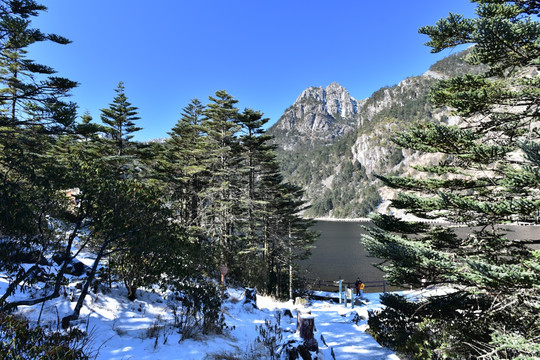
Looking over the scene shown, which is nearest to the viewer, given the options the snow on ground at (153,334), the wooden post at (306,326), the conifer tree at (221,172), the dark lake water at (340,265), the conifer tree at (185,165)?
the snow on ground at (153,334)

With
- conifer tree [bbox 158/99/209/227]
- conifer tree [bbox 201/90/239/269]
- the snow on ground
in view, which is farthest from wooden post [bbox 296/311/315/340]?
conifer tree [bbox 158/99/209/227]

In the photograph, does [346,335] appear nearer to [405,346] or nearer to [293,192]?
[405,346]

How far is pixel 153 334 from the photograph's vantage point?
546cm

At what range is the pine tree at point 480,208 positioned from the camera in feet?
14.1

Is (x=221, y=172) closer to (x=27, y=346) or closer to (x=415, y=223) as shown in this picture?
(x=415, y=223)

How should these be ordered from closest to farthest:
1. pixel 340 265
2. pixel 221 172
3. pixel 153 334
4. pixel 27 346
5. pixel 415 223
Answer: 1. pixel 27 346
2. pixel 153 334
3. pixel 415 223
4. pixel 221 172
5. pixel 340 265

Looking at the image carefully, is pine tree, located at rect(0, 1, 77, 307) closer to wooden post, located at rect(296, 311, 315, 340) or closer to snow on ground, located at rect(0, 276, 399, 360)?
snow on ground, located at rect(0, 276, 399, 360)

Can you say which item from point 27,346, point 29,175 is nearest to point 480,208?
point 27,346

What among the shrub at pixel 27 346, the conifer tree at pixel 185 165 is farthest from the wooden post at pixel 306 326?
the conifer tree at pixel 185 165

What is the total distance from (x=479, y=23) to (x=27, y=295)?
11.1 meters

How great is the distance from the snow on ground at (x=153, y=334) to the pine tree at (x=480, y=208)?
1442 mm

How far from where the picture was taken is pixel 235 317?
8.56m

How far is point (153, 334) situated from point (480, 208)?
7450mm

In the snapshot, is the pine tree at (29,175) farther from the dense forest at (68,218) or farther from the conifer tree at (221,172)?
the conifer tree at (221,172)
